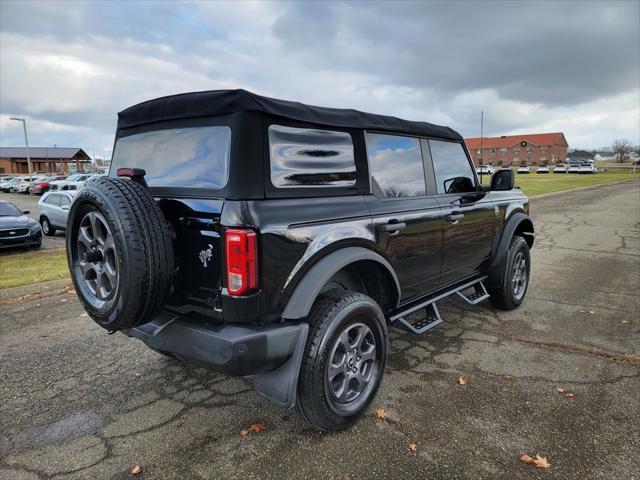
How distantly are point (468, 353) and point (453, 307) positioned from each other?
1.34 meters

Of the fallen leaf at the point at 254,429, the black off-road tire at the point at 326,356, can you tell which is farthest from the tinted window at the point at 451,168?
the fallen leaf at the point at 254,429

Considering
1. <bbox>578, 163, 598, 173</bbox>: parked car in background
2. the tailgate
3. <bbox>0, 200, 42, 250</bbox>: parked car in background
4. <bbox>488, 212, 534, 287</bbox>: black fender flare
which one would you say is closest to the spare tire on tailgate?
the tailgate

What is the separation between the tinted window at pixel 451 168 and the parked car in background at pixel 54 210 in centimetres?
1145

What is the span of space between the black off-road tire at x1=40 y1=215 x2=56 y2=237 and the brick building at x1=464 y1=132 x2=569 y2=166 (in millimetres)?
106420

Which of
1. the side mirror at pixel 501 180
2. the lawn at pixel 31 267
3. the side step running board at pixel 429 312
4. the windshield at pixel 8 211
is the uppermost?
the side mirror at pixel 501 180

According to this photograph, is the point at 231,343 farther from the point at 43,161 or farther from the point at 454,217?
the point at 43,161

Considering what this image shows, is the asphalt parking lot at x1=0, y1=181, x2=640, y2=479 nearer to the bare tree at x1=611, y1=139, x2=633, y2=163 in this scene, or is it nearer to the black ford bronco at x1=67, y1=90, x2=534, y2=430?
the black ford bronco at x1=67, y1=90, x2=534, y2=430

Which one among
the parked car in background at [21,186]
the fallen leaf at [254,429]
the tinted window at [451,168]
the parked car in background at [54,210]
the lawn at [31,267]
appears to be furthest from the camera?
the parked car in background at [21,186]

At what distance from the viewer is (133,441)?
2.70 m

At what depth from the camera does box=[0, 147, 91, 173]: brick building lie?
71062mm

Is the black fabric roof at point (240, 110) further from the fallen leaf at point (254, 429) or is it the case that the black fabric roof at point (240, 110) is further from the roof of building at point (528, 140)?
the roof of building at point (528, 140)

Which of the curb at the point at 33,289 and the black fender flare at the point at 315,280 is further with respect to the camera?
the curb at the point at 33,289

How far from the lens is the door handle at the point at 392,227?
3.13 m

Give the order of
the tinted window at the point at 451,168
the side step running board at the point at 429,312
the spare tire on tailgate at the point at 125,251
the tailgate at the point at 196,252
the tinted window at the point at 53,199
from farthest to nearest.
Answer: the tinted window at the point at 53,199, the tinted window at the point at 451,168, the side step running board at the point at 429,312, the tailgate at the point at 196,252, the spare tire on tailgate at the point at 125,251
